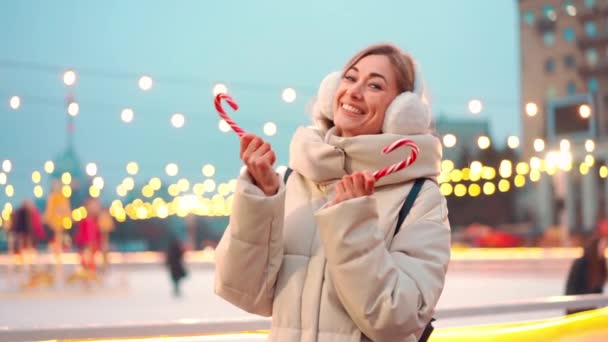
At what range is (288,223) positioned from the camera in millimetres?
1498

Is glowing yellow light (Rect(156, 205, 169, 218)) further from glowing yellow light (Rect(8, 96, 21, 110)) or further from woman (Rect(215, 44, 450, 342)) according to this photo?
woman (Rect(215, 44, 450, 342))

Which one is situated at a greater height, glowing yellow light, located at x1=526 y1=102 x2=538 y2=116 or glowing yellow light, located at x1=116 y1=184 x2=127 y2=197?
glowing yellow light, located at x1=526 y1=102 x2=538 y2=116

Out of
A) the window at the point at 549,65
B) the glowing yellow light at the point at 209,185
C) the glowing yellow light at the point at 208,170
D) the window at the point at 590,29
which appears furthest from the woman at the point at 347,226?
the window at the point at 549,65

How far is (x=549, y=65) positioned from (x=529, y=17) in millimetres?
2259

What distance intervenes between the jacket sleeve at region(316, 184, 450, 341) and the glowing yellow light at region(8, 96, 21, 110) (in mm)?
4704

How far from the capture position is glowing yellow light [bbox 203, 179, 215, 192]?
420 inches

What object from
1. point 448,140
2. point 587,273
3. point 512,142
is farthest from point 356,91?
point 512,142

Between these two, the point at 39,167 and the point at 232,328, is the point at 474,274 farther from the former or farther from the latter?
the point at 232,328

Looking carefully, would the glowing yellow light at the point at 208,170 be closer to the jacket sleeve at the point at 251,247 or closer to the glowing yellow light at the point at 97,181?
the glowing yellow light at the point at 97,181

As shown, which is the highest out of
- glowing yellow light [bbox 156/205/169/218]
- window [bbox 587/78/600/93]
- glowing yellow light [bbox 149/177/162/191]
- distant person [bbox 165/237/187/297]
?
window [bbox 587/78/600/93]

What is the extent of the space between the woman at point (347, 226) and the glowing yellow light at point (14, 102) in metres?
4.48

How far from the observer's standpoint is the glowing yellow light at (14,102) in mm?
5664

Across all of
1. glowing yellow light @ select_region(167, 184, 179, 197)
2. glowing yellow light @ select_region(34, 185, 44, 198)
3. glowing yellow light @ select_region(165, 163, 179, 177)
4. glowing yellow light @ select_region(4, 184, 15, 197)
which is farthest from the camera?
glowing yellow light @ select_region(167, 184, 179, 197)

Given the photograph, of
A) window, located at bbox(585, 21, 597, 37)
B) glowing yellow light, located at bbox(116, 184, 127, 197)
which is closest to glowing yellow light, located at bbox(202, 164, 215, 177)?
glowing yellow light, located at bbox(116, 184, 127, 197)
